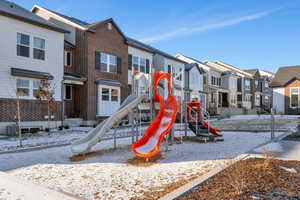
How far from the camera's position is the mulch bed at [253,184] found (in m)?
4.08

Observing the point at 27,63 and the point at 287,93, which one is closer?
the point at 27,63

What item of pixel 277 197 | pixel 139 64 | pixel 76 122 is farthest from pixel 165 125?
pixel 139 64

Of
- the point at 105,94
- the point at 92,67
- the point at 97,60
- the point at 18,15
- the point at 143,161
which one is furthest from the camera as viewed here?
the point at 105,94

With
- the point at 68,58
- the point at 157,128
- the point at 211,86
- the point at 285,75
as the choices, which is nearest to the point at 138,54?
the point at 68,58

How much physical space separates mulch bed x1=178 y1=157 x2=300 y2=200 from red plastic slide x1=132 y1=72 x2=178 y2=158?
2634 mm

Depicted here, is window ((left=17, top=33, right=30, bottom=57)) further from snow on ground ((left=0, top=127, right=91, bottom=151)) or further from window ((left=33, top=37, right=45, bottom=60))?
snow on ground ((left=0, top=127, right=91, bottom=151))

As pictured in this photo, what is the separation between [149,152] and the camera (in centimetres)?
743

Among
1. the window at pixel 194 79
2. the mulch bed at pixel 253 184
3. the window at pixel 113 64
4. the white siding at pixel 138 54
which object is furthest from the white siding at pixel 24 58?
the window at pixel 194 79

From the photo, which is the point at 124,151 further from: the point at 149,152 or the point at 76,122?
the point at 76,122

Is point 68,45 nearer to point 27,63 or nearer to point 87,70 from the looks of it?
point 87,70

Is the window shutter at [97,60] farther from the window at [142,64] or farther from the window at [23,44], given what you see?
the window at [142,64]

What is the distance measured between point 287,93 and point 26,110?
31031 millimetres

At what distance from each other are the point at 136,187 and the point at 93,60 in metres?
16.0

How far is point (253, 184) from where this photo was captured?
15.2 ft
